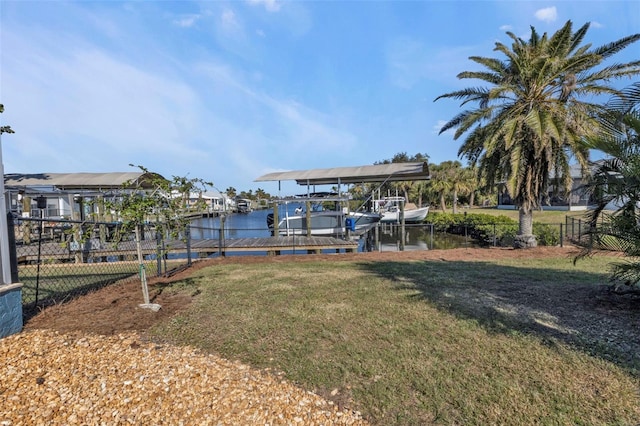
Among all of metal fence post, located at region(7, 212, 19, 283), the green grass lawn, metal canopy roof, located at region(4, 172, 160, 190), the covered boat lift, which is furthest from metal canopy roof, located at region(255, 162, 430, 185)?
metal fence post, located at region(7, 212, 19, 283)

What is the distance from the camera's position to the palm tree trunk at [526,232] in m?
11.6

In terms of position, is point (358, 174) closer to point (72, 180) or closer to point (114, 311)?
point (114, 311)

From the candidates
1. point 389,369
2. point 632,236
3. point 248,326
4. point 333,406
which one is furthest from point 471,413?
point 632,236

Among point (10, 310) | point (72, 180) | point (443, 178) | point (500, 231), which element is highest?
point (443, 178)

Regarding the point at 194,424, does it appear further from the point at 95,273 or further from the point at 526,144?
the point at 526,144

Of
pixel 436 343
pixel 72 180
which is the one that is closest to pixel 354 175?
pixel 436 343

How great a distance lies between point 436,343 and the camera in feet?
12.4

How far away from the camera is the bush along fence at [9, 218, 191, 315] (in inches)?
193

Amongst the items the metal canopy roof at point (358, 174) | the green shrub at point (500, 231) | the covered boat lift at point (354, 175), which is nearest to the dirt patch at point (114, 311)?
the covered boat lift at point (354, 175)

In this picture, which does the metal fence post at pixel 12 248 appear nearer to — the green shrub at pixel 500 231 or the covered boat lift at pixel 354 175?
the covered boat lift at pixel 354 175

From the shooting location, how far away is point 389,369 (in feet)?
10.5

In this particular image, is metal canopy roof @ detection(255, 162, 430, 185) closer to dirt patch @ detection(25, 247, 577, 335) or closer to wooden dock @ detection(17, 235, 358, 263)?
wooden dock @ detection(17, 235, 358, 263)

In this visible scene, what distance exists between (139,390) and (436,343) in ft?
9.92

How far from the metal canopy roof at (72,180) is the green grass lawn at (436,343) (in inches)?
435
